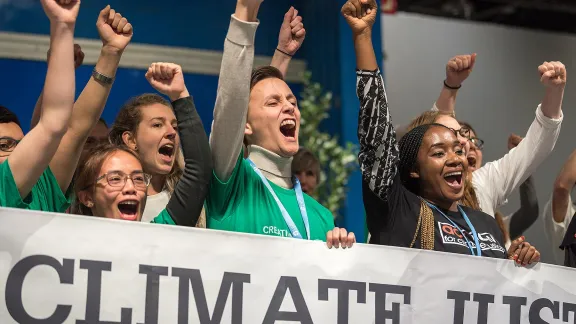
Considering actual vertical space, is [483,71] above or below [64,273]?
above

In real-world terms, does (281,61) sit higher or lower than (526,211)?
higher

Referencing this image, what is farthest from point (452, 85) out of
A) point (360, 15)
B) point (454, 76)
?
point (360, 15)

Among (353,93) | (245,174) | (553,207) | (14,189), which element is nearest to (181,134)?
(245,174)

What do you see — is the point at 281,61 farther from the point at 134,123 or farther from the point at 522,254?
the point at 522,254

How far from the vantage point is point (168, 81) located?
291 centimetres

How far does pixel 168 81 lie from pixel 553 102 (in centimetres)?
155

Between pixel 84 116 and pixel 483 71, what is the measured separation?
5.69m

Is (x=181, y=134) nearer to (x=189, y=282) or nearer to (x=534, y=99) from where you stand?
(x=189, y=282)

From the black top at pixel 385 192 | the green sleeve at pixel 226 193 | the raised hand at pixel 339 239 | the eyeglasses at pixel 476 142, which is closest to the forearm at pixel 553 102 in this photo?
the eyeglasses at pixel 476 142

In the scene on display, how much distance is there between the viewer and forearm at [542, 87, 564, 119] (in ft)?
11.9

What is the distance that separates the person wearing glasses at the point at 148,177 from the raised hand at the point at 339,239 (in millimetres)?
392

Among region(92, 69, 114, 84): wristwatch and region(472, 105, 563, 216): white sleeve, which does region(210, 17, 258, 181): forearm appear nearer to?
region(92, 69, 114, 84): wristwatch

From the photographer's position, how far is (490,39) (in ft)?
26.9

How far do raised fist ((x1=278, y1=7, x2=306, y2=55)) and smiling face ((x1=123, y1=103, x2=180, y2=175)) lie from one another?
0.52 metres
